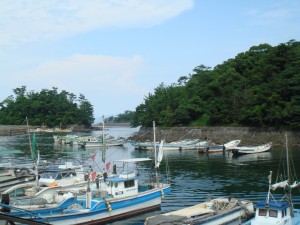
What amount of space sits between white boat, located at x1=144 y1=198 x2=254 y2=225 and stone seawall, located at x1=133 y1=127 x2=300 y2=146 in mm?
59684

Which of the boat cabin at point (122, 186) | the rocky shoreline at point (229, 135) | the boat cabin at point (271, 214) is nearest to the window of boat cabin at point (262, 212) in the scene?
the boat cabin at point (271, 214)

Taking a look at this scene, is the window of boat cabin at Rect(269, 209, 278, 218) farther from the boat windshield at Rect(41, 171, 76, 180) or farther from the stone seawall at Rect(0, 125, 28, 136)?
the stone seawall at Rect(0, 125, 28, 136)

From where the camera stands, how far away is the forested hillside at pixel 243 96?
90.4 meters

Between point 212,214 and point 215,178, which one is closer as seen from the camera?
point 212,214

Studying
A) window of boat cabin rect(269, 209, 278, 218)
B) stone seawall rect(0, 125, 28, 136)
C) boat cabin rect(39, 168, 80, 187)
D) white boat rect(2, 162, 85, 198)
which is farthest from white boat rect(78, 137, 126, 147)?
window of boat cabin rect(269, 209, 278, 218)

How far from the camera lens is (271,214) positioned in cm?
2217

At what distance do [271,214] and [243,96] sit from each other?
80.6 metres

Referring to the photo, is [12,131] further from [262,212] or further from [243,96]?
[262,212]

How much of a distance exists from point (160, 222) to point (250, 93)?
3220 inches

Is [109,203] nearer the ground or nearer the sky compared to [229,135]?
nearer the ground

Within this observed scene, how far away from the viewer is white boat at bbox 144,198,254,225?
23.5m

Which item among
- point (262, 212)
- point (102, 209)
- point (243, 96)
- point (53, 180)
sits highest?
point (243, 96)

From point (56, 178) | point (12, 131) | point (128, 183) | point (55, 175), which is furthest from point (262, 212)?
point (12, 131)

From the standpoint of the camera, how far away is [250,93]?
99875 millimetres
